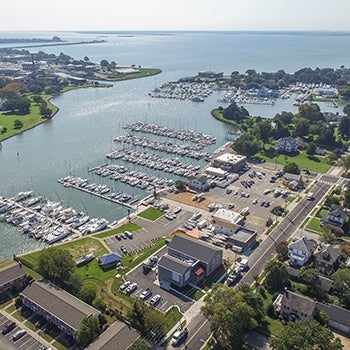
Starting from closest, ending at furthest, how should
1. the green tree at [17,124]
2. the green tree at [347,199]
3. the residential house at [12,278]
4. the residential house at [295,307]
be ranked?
the residential house at [295,307] → the residential house at [12,278] → the green tree at [347,199] → the green tree at [17,124]

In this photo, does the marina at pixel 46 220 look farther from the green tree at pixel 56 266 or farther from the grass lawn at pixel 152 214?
the green tree at pixel 56 266

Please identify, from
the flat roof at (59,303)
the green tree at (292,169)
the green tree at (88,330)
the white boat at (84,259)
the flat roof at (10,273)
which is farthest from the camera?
the green tree at (292,169)

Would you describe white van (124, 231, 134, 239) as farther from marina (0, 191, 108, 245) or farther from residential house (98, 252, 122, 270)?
residential house (98, 252, 122, 270)

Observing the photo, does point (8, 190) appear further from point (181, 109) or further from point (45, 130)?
point (181, 109)

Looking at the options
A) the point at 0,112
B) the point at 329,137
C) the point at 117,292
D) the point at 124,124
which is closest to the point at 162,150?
the point at 124,124

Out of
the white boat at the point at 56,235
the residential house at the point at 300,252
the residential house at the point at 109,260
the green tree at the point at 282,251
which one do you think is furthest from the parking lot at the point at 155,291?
the residential house at the point at 300,252

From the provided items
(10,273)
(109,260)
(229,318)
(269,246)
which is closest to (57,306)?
(10,273)
